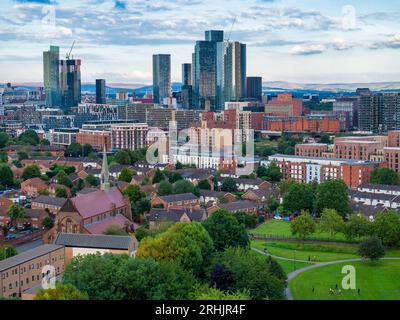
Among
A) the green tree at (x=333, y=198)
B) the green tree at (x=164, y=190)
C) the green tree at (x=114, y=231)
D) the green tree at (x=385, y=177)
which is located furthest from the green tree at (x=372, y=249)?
the green tree at (x=385, y=177)

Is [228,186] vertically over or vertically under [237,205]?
over

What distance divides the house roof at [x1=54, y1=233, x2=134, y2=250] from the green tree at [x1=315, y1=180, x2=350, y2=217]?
6595mm

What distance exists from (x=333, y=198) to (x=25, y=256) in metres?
8.26

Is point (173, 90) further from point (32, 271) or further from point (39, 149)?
point (32, 271)

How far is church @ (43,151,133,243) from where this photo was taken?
11898mm

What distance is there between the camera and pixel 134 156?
2620cm

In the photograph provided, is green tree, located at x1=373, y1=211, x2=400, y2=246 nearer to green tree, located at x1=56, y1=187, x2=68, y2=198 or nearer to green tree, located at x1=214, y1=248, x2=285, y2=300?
green tree, located at x1=214, y1=248, x2=285, y2=300

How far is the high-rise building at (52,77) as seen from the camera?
5675 cm

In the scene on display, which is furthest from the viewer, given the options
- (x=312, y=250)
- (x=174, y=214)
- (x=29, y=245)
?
(x=174, y=214)

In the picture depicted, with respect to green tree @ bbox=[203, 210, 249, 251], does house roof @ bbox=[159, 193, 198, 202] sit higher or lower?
lower

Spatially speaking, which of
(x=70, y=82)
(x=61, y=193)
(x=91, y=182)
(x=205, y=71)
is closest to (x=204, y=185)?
(x=91, y=182)

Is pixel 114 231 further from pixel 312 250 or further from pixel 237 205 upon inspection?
pixel 237 205

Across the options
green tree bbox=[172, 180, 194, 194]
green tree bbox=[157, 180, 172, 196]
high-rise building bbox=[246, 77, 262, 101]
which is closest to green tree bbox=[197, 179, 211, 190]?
green tree bbox=[172, 180, 194, 194]

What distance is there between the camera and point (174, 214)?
1454 cm
